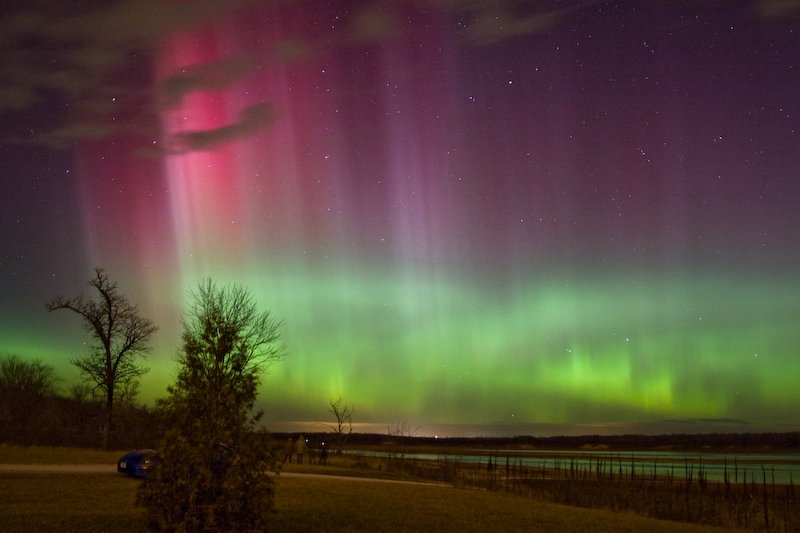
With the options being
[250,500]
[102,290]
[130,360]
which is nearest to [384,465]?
[130,360]

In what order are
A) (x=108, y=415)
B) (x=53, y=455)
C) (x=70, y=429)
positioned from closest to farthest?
(x=53, y=455) < (x=108, y=415) < (x=70, y=429)

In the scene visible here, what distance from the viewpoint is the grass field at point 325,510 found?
18.1 metres

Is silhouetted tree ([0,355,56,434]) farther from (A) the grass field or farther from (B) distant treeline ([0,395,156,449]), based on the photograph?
(A) the grass field

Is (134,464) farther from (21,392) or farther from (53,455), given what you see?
(21,392)

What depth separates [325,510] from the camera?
2230 cm

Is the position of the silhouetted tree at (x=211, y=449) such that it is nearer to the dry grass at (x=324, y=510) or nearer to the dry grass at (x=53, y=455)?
the dry grass at (x=324, y=510)

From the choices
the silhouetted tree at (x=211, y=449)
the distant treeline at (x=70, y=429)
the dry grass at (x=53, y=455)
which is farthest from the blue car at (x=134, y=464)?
the silhouetted tree at (x=211, y=449)

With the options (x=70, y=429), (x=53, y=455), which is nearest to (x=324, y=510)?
(x=53, y=455)

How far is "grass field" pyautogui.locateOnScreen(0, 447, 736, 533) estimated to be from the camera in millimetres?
18078

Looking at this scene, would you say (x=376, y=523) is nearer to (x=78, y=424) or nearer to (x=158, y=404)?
(x=158, y=404)

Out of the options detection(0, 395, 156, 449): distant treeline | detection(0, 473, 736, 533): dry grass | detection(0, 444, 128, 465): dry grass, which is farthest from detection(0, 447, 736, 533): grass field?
detection(0, 444, 128, 465): dry grass

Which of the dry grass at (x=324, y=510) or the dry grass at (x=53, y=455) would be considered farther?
the dry grass at (x=53, y=455)

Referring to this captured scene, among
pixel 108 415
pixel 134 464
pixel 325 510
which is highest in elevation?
pixel 108 415

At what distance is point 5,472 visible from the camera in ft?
97.2
